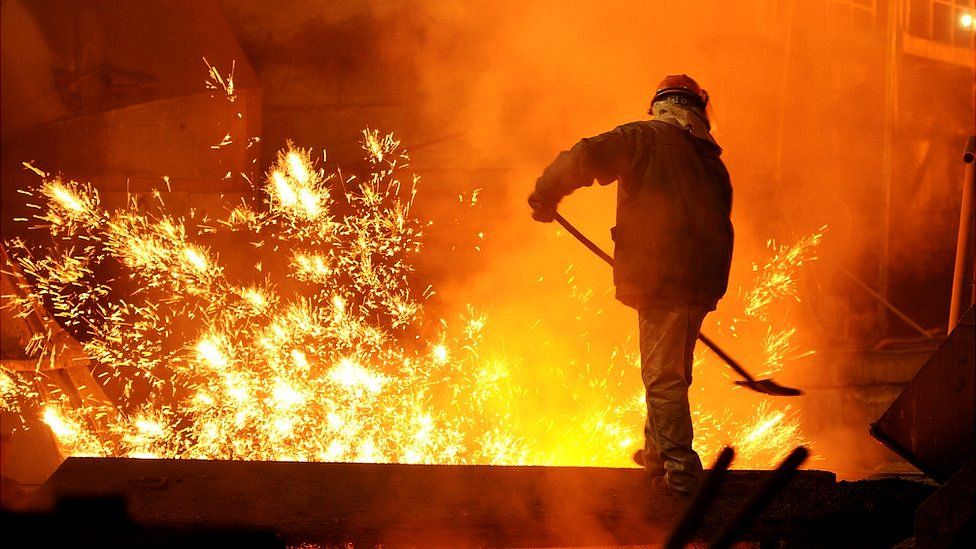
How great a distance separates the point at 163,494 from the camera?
10.3 feet

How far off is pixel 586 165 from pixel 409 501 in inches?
61.0

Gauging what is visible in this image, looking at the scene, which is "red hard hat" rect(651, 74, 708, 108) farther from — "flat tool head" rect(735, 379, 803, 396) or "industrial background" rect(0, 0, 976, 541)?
"industrial background" rect(0, 0, 976, 541)

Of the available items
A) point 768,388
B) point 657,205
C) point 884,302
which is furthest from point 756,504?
point 884,302

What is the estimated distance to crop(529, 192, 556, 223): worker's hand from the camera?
3.41 metres

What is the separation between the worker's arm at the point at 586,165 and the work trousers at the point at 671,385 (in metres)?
0.60

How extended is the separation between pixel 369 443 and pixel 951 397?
4061 millimetres

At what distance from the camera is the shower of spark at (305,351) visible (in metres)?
5.98

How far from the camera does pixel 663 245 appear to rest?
3.36 meters

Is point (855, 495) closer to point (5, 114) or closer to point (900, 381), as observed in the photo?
point (900, 381)

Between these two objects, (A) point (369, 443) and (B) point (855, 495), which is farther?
(A) point (369, 443)

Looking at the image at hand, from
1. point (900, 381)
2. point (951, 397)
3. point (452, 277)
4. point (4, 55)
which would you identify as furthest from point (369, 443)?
point (900, 381)

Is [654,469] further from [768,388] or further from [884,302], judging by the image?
[884,302]

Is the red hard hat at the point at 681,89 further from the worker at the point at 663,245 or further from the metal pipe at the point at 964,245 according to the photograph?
the metal pipe at the point at 964,245

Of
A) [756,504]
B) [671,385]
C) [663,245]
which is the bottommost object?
[756,504]
